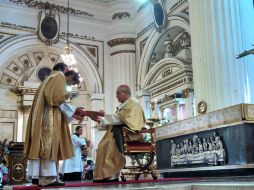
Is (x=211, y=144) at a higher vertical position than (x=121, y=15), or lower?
lower

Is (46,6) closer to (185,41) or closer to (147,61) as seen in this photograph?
(147,61)

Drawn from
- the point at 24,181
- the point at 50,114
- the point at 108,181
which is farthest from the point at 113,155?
the point at 24,181

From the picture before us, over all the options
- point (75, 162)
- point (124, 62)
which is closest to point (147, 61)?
point (124, 62)

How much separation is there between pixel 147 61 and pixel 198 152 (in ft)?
20.3

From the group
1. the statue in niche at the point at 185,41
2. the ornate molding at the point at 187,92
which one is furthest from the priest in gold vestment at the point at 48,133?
the statue in niche at the point at 185,41

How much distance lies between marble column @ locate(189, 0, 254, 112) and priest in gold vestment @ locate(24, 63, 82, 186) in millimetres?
3354

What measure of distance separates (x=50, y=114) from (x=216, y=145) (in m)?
2.38

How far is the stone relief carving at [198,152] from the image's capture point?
16.8 feet

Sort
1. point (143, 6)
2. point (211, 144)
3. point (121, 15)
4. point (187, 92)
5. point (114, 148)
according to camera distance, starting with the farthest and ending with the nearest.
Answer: point (121, 15) → point (143, 6) → point (187, 92) → point (211, 144) → point (114, 148)

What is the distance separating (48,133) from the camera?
4.00 meters

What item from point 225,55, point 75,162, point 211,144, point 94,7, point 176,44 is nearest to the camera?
point 211,144

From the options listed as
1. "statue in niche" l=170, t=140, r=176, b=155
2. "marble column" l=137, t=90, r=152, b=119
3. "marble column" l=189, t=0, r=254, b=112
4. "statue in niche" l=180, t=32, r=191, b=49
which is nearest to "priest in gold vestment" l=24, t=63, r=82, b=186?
"statue in niche" l=170, t=140, r=176, b=155

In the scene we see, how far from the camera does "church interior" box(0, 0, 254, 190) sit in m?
6.49

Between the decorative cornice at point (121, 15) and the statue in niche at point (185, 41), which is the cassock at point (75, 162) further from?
the decorative cornice at point (121, 15)
